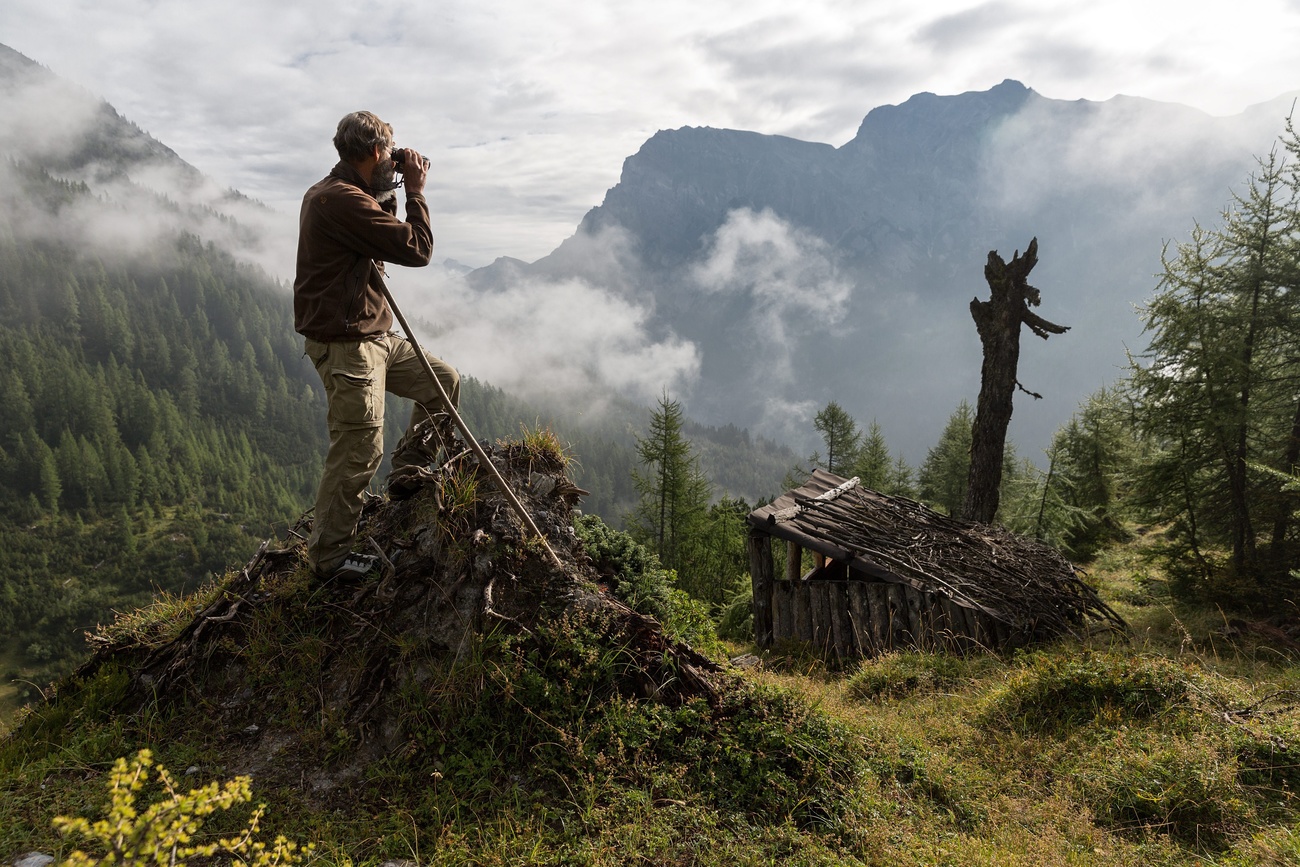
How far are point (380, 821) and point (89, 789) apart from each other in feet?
5.47

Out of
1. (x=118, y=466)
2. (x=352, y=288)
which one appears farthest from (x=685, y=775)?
(x=118, y=466)

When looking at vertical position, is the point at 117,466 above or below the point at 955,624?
below

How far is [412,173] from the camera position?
466cm

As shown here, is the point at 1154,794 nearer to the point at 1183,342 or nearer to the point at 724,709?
the point at 724,709

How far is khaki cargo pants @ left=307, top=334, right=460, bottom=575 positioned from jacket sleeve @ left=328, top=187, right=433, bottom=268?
693 millimetres

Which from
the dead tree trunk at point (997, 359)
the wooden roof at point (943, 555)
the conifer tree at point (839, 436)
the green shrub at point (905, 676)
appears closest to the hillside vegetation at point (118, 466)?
the conifer tree at point (839, 436)

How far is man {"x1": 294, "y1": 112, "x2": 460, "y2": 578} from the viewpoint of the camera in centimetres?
436

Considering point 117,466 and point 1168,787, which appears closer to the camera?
point 1168,787

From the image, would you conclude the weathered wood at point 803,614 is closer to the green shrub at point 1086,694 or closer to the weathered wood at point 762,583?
the weathered wood at point 762,583

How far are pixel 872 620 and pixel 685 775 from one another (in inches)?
250

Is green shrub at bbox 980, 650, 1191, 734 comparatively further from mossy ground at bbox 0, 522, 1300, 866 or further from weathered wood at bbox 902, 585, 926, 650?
weathered wood at bbox 902, 585, 926, 650

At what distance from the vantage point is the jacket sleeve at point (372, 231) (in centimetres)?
428

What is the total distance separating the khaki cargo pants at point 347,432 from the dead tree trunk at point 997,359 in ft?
39.6

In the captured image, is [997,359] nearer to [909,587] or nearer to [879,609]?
[909,587]
